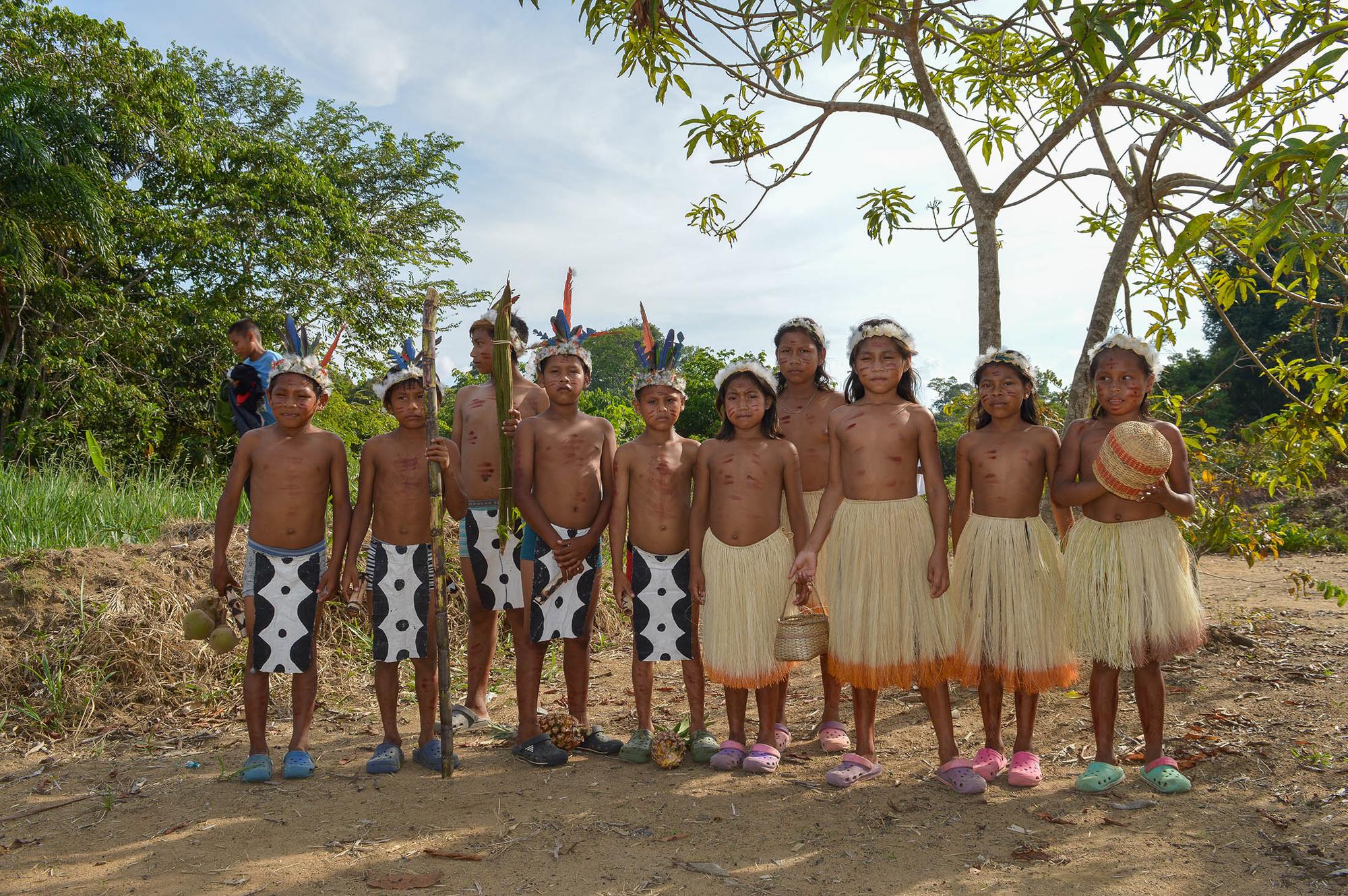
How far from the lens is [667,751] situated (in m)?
3.70

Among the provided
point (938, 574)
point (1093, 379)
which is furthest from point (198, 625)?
point (1093, 379)

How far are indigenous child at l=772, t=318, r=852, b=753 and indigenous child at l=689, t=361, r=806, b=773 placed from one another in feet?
0.88

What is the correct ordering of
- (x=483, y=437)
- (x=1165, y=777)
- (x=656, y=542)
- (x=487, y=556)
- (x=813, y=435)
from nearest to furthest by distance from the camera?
(x=1165, y=777)
(x=656, y=542)
(x=813, y=435)
(x=487, y=556)
(x=483, y=437)

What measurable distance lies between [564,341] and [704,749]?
1.82 m

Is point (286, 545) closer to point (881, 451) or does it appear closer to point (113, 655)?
point (113, 655)

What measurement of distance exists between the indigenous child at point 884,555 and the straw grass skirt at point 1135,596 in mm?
520

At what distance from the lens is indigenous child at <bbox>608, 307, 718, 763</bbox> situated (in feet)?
12.6

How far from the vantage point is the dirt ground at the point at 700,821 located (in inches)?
108

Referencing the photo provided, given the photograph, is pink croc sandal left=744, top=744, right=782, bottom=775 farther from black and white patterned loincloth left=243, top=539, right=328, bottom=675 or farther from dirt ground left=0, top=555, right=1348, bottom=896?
black and white patterned loincloth left=243, top=539, right=328, bottom=675

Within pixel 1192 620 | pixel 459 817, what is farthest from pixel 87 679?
pixel 1192 620

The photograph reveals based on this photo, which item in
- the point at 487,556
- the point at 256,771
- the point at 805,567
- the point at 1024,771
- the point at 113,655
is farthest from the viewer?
the point at 113,655

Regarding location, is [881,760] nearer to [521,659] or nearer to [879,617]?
[879,617]

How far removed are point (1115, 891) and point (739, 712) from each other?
1570 mm

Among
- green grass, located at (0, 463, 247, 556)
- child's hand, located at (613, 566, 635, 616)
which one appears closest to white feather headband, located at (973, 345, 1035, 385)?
child's hand, located at (613, 566, 635, 616)
